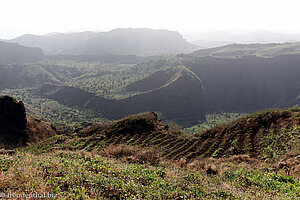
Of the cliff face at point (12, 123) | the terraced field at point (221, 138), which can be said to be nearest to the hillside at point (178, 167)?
the terraced field at point (221, 138)

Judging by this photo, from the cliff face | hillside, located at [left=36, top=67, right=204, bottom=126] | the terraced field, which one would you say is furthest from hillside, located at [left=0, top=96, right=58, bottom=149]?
hillside, located at [left=36, top=67, right=204, bottom=126]

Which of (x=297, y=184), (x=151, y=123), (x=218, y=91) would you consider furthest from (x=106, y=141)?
(x=218, y=91)

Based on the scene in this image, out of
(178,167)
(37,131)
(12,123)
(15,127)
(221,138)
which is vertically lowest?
(37,131)

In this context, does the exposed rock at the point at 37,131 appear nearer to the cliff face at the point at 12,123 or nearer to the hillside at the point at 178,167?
the cliff face at the point at 12,123

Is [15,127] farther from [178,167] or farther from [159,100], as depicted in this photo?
[159,100]

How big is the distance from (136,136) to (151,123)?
3.57 m

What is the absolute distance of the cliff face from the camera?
107ft

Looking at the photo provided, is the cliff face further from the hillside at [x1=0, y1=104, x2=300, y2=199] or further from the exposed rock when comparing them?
the hillside at [x1=0, y1=104, x2=300, y2=199]

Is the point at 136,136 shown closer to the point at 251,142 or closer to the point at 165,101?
the point at 251,142

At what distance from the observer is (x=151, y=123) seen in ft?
84.6

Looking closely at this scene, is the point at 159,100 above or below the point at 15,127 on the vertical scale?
below

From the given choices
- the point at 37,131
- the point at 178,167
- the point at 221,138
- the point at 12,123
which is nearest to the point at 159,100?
the point at 37,131

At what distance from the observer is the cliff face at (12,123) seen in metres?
32.5

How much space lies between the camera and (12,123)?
3519 cm
